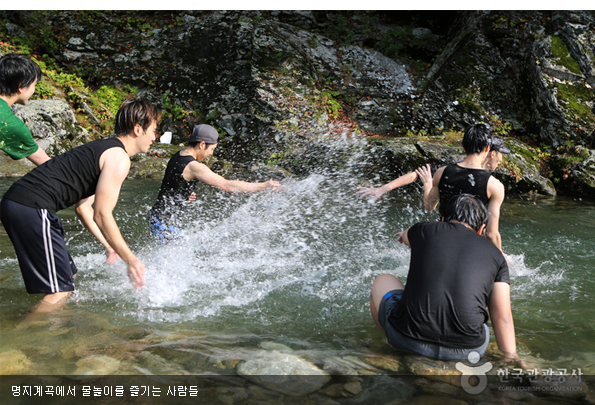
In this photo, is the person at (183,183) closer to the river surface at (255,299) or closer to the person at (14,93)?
the river surface at (255,299)

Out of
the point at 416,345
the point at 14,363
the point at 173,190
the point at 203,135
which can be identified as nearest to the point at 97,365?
the point at 14,363

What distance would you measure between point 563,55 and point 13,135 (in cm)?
1430

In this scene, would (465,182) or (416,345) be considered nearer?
(416,345)

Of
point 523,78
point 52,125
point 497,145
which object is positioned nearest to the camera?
point 497,145

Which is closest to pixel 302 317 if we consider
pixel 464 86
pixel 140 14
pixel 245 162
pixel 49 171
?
pixel 49 171

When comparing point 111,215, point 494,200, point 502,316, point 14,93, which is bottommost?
point 502,316

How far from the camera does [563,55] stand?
12.6 metres

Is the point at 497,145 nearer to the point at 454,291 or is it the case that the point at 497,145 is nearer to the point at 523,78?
the point at 454,291

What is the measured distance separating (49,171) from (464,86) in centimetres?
1327

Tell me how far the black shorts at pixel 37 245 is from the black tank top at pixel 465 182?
3700 mm

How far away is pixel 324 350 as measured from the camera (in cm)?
357

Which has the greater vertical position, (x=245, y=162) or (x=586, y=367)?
(x=245, y=162)

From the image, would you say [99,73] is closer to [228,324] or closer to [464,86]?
[464,86]

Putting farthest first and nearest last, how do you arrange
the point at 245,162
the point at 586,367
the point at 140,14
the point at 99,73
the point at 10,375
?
the point at 140,14, the point at 99,73, the point at 245,162, the point at 586,367, the point at 10,375
